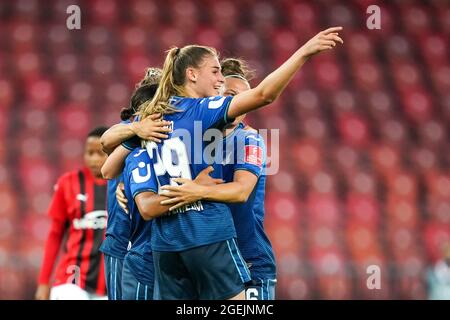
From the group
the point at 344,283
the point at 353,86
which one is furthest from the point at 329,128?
the point at 344,283

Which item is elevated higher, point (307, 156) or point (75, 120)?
point (75, 120)

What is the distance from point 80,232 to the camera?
215 inches

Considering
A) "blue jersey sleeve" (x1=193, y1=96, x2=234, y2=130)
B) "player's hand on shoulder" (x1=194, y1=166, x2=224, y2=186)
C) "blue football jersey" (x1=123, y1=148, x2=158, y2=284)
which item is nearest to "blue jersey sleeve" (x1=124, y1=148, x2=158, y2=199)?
"blue football jersey" (x1=123, y1=148, x2=158, y2=284)

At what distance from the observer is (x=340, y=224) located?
344 inches

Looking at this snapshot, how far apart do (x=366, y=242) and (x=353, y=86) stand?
2.37m

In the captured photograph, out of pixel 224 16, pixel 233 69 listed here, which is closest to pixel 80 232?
pixel 233 69

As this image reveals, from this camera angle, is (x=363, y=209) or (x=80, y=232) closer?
(x=80, y=232)

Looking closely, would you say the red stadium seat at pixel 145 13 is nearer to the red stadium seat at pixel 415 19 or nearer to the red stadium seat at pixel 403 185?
the red stadium seat at pixel 415 19

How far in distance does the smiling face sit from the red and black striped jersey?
89.8 inches

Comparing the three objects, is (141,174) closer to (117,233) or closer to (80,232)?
(117,233)

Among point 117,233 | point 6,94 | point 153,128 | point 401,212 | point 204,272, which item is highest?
point 6,94

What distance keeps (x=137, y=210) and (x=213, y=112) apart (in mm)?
779

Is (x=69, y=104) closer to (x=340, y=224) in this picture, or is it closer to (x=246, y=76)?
(x=340, y=224)

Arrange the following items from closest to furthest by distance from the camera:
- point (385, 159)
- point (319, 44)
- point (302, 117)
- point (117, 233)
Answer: point (319, 44) < point (117, 233) < point (385, 159) < point (302, 117)
